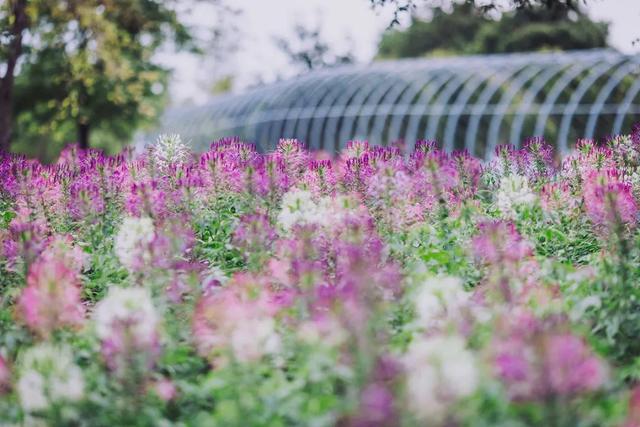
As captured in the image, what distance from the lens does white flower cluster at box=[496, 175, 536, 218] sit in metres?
4.61

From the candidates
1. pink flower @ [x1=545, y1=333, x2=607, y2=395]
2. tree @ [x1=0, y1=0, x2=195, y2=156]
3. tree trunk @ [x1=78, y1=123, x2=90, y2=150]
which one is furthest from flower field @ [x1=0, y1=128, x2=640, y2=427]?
tree trunk @ [x1=78, y1=123, x2=90, y2=150]

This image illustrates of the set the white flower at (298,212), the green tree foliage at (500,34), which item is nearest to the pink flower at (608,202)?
→ the white flower at (298,212)

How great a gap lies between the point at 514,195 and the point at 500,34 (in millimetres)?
30266

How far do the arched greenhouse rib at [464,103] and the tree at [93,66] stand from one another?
333 centimetres

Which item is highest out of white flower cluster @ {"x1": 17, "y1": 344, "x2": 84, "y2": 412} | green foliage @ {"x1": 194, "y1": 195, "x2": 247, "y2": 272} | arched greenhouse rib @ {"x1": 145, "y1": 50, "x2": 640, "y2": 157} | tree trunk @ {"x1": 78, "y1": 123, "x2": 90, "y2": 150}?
white flower cluster @ {"x1": 17, "y1": 344, "x2": 84, "y2": 412}

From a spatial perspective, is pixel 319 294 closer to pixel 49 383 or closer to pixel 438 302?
pixel 438 302

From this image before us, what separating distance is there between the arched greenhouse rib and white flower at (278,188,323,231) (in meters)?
11.8

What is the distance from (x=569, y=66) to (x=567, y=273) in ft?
49.2

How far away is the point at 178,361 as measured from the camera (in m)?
3.33

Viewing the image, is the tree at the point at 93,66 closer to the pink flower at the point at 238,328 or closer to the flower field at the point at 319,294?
the flower field at the point at 319,294

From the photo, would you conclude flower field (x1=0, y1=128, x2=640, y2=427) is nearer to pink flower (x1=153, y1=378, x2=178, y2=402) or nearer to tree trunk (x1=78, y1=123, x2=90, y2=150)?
pink flower (x1=153, y1=378, x2=178, y2=402)

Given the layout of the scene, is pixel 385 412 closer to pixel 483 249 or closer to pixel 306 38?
pixel 483 249

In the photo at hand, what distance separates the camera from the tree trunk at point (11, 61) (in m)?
9.82

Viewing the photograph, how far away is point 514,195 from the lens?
4.64 meters
